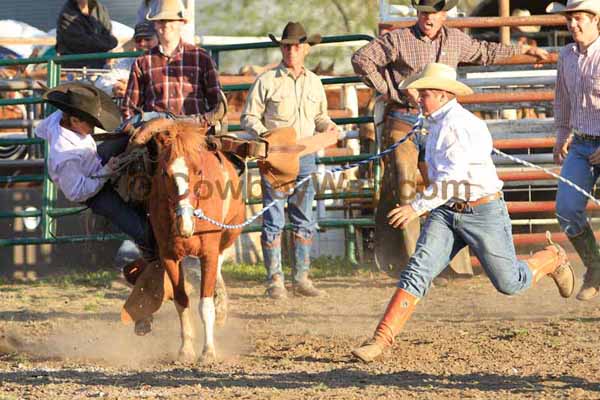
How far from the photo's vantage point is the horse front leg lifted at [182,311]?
714cm

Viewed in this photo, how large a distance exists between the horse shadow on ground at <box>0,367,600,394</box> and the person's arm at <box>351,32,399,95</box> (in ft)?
10.8

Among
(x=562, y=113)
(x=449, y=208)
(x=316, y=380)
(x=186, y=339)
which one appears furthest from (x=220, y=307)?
(x=562, y=113)

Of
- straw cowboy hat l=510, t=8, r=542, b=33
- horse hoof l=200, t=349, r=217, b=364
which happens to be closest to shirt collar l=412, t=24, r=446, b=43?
horse hoof l=200, t=349, r=217, b=364

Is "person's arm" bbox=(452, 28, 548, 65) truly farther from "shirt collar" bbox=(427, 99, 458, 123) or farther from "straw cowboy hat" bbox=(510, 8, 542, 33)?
"straw cowboy hat" bbox=(510, 8, 542, 33)

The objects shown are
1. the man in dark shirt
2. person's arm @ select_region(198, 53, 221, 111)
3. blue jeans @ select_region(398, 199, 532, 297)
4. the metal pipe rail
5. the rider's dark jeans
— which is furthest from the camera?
the man in dark shirt

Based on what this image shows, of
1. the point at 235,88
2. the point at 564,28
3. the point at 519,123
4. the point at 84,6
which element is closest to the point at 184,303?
the point at 235,88

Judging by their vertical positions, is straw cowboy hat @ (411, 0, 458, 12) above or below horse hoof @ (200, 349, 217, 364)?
above

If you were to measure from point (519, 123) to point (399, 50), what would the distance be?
1.98 m

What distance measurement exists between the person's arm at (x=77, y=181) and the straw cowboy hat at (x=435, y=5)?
3007mm

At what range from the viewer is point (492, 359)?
264 inches

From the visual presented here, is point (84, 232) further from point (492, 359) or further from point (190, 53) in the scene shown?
point (492, 359)

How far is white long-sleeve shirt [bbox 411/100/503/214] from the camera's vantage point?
6418mm

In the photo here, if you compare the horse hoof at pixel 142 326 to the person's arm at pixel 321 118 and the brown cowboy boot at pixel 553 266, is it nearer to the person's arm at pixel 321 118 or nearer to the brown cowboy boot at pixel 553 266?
the brown cowboy boot at pixel 553 266

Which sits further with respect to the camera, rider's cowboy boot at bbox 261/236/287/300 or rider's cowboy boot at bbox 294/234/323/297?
rider's cowboy boot at bbox 294/234/323/297
